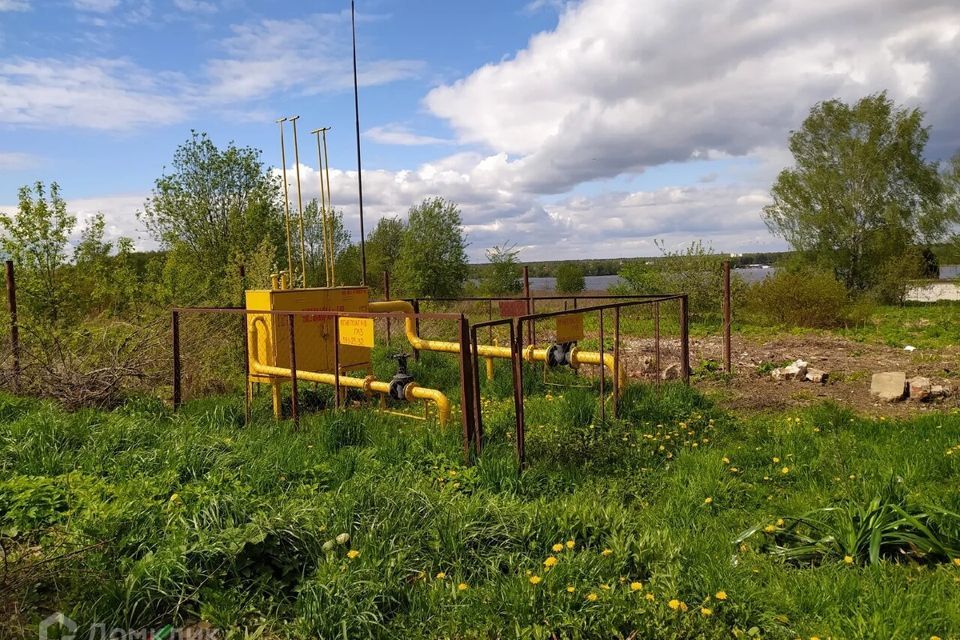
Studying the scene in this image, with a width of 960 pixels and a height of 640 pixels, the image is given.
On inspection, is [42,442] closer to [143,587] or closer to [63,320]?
[143,587]

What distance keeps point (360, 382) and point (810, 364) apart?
7754 mm

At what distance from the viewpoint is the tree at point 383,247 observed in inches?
1587

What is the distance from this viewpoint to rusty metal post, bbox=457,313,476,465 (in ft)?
15.1

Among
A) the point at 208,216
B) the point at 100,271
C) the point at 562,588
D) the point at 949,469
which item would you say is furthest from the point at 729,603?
the point at 208,216

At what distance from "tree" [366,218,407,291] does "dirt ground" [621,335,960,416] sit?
2723 centimetres

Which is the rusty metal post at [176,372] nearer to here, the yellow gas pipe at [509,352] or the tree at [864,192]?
the yellow gas pipe at [509,352]

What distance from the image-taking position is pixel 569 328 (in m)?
5.82

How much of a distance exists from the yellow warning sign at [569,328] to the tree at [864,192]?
87.2 feet

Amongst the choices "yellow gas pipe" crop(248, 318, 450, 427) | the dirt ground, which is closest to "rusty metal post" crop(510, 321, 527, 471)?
"yellow gas pipe" crop(248, 318, 450, 427)

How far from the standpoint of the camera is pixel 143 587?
2793 mm

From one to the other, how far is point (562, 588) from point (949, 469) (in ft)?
10.9

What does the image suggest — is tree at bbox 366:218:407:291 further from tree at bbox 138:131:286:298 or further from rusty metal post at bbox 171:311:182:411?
rusty metal post at bbox 171:311:182:411

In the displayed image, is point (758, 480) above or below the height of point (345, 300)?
below

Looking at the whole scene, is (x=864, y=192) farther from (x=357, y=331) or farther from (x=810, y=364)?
(x=357, y=331)
